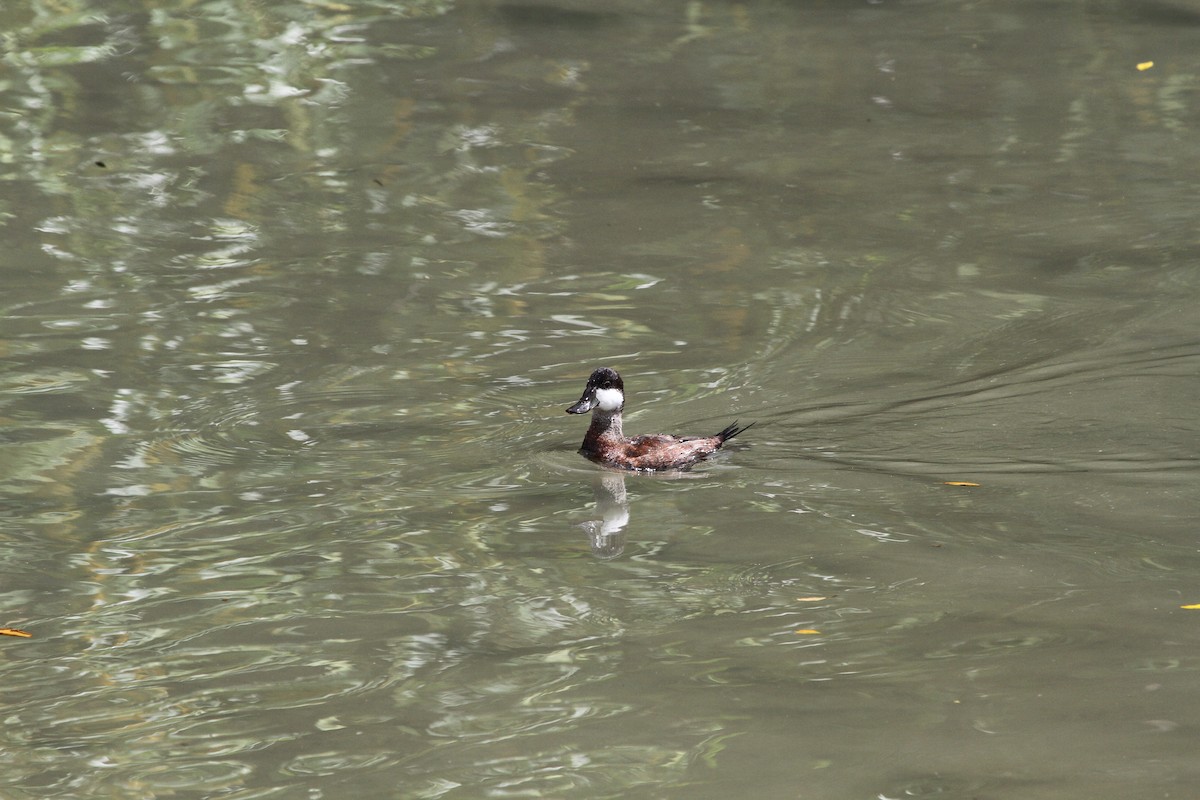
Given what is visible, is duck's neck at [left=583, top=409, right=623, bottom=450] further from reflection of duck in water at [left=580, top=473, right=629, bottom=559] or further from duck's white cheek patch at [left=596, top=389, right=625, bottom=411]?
reflection of duck in water at [left=580, top=473, right=629, bottom=559]

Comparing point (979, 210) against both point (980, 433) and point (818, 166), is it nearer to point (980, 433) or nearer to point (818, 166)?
point (818, 166)

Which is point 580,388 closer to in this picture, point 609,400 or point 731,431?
Answer: point 609,400

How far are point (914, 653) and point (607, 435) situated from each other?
3044mm

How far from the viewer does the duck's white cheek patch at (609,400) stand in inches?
324

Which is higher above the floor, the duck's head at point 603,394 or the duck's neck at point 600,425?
the duck's head at point 603,394

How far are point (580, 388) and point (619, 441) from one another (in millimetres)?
947

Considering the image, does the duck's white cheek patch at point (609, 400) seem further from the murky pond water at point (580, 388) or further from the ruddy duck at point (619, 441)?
the murky pond water at point (580, 388)

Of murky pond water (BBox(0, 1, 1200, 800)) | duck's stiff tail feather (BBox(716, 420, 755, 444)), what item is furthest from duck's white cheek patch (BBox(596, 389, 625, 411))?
duck's stiff tail feather (BBox(716, 420, 755, 444))

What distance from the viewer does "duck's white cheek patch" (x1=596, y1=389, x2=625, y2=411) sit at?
8242mm

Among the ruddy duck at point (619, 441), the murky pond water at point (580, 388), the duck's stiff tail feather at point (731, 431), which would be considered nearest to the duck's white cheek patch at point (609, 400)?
the ruddy duck at point (619, 441)

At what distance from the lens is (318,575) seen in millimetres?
6453

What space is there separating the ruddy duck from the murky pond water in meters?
0.12

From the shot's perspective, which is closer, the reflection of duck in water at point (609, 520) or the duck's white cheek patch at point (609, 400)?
the reflection of duck in water at point (609, 520)

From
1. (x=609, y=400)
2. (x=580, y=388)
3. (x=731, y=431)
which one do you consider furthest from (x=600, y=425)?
(x=580, y=388)
